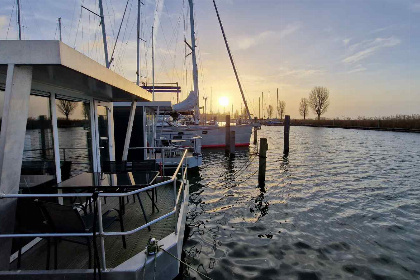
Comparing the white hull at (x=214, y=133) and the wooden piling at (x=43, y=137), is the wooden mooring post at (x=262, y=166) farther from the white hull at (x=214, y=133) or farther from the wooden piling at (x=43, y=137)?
the white hull at (x=214, y=133)

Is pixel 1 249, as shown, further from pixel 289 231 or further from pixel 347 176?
pixel 347 176

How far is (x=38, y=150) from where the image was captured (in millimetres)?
4496

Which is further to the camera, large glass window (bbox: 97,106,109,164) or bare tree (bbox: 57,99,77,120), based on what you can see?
large glass window (bbox: 97,106,109,164)

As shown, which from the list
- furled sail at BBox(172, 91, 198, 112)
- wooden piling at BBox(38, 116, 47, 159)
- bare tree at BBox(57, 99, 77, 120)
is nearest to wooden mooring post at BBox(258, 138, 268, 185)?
bare tree at BBox(57, 99, 77, 120)

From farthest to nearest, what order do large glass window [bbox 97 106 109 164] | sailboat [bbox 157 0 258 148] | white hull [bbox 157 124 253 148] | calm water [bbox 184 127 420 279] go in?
white hull [bbox 157 124 253 148] → sailboat [bbox 157 0 258 148] → large glass window [bbox 97 106 109 164] → calm water [bbox 184 127 420 279]

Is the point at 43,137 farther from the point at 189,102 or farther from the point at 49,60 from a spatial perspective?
the point at 189,102

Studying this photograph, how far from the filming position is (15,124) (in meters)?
3.21

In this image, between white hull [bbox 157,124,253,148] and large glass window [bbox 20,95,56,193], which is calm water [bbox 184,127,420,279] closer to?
large glass window [bbox 20,95,56,193]

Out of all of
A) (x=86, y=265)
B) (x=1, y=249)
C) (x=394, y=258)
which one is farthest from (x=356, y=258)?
(x=1, y=249)

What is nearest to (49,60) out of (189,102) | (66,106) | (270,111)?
(66,106)

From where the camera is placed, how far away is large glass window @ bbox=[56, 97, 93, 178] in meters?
5.14

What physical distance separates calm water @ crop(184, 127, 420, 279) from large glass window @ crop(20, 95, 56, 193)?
315cm

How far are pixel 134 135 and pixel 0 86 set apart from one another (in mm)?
8245

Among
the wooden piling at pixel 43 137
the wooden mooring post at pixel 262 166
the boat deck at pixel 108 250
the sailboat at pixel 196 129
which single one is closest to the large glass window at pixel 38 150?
the wooden piling at pixel 43 137
